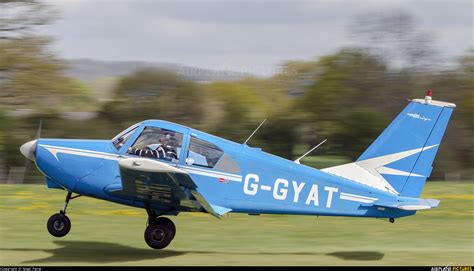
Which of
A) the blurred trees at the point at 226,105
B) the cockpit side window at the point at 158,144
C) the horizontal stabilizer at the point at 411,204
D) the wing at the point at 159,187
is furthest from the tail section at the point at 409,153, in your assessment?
the blurred trees at the point at 226,105

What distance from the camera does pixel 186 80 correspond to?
106 feet

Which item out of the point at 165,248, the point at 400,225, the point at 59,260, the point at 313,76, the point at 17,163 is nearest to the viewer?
the point at 59,260

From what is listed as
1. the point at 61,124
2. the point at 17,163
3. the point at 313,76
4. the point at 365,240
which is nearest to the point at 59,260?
the point at 365,240

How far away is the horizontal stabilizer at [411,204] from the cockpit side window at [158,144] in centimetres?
299

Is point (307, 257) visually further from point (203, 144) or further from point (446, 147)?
point (446, 147)

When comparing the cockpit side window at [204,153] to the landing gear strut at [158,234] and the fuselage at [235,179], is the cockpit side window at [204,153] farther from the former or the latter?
the landing gear strut at [158,234]

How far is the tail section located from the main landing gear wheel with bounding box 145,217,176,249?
2598 mm

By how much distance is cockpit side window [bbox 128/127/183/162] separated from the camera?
10219 millimetres

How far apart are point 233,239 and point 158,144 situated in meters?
2.46

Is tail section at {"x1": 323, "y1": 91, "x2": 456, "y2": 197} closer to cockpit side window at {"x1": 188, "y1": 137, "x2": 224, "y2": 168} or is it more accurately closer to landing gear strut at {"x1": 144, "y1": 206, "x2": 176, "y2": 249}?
cockpit side window at {"x1": 188, "y1": 137, "x2": 224, "y2": 168}

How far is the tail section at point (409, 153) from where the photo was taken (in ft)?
35.1

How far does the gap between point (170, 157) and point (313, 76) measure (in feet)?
89.4

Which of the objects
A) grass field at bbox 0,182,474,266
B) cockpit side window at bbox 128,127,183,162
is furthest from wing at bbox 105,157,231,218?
grass field at bbox 0,182,474,266

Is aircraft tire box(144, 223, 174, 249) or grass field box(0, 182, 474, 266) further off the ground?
aircraft tire box(144, 223, 174, 249)
